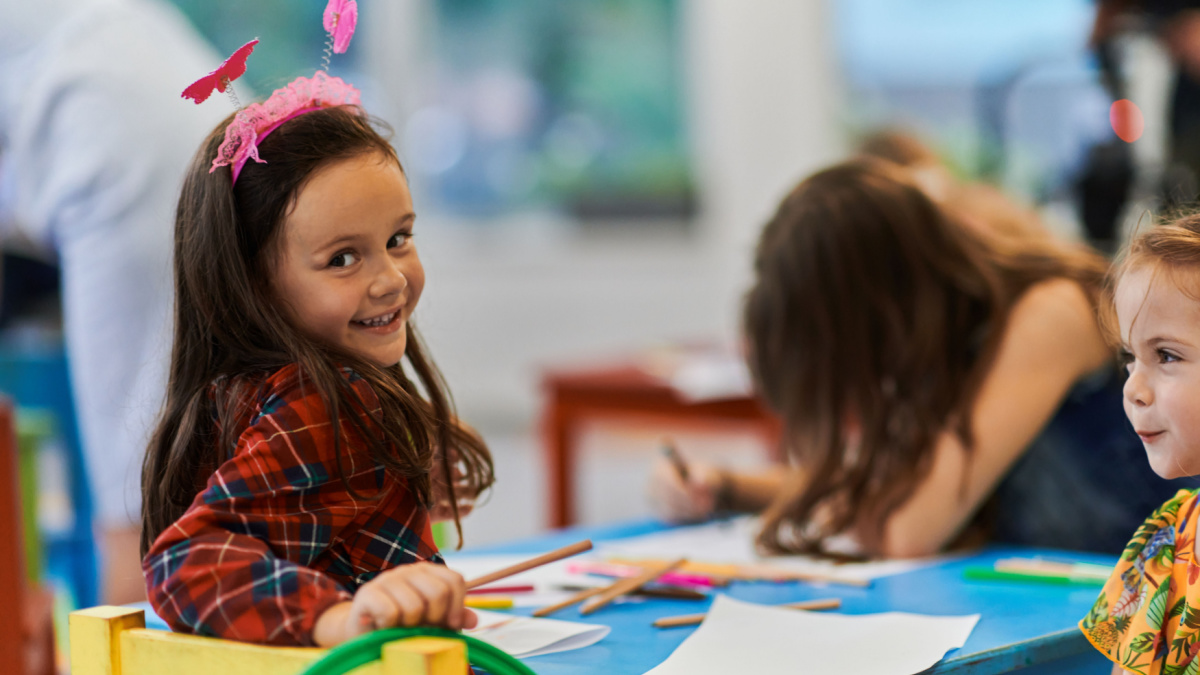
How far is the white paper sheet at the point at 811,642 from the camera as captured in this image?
0.84 metres

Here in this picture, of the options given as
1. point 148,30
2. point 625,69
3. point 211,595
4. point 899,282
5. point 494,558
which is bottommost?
point 494,558

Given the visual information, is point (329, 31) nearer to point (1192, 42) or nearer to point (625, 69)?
point (1192, 42)

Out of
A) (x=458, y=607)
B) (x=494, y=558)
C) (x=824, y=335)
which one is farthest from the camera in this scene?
(x=824, y=335)

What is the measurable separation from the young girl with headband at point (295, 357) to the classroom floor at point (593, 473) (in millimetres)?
2378

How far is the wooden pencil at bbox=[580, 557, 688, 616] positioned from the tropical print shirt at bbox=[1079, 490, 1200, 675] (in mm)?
380

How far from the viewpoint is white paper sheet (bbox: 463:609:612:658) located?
2.91 feet

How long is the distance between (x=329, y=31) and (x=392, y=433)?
0.28 metres

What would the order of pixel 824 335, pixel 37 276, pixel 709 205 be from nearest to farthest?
pixel 824 335 → pixel 37 276 → pixel 709 205

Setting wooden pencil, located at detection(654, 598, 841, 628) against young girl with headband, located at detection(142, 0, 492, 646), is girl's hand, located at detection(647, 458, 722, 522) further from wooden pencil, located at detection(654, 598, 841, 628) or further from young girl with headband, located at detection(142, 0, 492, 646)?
young girl with headband, located at detection(142, 0, 492, 646)

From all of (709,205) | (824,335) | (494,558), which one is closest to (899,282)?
(824,335)

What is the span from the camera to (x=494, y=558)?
1236mm

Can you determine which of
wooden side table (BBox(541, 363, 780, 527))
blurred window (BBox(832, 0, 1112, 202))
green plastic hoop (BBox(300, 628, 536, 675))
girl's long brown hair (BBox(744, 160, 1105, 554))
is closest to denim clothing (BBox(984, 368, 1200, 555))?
girl's long brown hair (BBox(744, 160, 1105, 554))

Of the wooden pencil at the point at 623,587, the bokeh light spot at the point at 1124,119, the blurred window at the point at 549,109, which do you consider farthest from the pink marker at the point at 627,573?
the blurred window at the point at 549,109

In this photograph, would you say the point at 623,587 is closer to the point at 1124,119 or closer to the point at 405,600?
the point at 405,600
